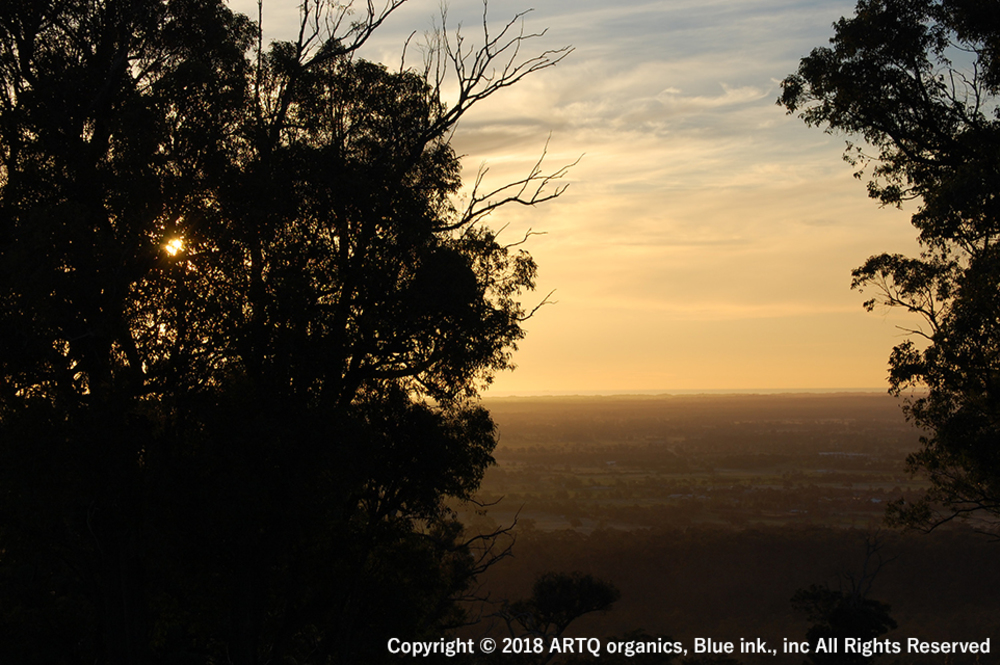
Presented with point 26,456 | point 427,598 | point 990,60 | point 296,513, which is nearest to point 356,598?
point 427,598

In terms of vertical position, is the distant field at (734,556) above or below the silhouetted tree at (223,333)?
below

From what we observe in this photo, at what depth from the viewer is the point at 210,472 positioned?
1093 centimetres

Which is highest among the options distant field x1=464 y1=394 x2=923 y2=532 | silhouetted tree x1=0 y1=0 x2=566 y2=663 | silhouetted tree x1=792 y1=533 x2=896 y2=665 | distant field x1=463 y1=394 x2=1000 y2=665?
silhouetted tree x1=0 y1=0 x2=566 y2=663

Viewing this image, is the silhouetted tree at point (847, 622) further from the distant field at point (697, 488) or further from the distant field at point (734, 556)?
the distant field at point (697, 488)

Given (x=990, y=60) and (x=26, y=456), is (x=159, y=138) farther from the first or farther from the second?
(x=990, y=60)

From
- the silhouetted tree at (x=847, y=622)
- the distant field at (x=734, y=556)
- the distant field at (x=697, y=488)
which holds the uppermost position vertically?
the silhouetted tree at (x=847, y=622)

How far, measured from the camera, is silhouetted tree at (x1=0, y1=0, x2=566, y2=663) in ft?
35.5

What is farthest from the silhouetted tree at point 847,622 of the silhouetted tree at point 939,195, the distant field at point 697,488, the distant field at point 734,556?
the distant field at point 697,488

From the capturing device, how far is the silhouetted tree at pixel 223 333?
10820mm

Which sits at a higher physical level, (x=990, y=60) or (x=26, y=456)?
(x=990, y=60)

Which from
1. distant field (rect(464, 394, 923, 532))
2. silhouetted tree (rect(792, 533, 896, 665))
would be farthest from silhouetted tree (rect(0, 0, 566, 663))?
distant field (rect(464, 394, 923, 532))

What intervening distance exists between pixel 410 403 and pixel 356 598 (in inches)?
136

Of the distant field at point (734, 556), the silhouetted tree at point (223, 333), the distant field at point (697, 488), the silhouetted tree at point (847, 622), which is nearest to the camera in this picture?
the silhouetted tree at point (223, 333)

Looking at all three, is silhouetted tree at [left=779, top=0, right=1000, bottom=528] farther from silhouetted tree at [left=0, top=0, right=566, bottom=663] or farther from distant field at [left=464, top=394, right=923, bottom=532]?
distant field at [left=464, top=394, right=923, bottom=532]
